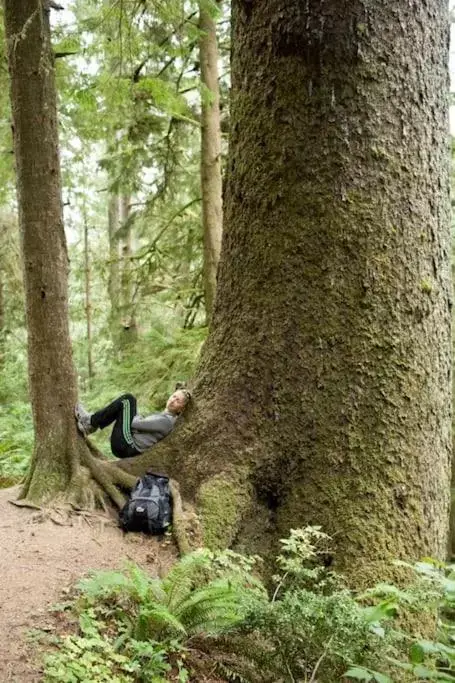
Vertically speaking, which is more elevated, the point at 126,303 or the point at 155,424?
the point at 126,303

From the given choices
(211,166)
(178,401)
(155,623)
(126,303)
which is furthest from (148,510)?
(126,303)

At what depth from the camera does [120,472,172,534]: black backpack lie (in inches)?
161

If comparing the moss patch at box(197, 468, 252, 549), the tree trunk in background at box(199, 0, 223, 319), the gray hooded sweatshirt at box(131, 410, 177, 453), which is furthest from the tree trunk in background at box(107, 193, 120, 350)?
the moss patch at box(197, 468, 252, 549)

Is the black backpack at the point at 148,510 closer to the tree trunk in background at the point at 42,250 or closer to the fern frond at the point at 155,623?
the tree trunk in background at the point at 42,250

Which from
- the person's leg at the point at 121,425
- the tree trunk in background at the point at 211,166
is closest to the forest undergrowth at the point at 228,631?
the person's leg at the point at 121,425

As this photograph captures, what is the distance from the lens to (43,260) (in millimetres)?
4312

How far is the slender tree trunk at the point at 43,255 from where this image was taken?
13.8 feet

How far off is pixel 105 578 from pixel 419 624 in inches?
82.3

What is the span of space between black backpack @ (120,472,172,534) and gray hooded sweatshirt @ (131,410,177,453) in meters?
0.61

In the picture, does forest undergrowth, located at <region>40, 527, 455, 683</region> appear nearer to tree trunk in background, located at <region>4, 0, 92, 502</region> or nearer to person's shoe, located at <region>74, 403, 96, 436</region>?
tree trunk in background, located at <region>4, 0, 92, 502</region>

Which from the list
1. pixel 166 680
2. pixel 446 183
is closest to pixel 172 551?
pixel 166 680

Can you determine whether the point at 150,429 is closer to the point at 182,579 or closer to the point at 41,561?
the point at 41,561

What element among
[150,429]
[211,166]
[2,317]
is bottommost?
[150,429]

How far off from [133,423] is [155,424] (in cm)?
25
